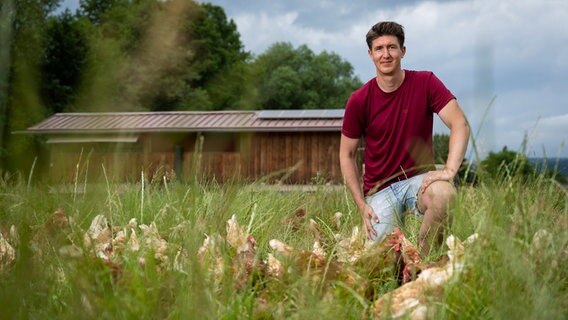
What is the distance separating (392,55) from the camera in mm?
3250

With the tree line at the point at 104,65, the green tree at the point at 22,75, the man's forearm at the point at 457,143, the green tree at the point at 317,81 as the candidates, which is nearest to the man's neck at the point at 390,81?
the man's forearm at the point at 457,143

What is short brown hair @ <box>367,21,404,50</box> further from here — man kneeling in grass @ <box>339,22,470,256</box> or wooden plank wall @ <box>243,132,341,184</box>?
wooden plank wall @ <box>243,132,341,184</box>

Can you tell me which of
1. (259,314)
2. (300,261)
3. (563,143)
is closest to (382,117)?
(563,143)

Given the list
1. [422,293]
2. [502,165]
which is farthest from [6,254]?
[502,165]

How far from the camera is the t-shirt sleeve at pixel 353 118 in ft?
11.0

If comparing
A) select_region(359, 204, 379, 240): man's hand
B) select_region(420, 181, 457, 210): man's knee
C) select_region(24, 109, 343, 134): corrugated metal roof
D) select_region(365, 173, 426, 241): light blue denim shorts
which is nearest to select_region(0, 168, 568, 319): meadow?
select_region(420, 181, 457, 210): man's knee

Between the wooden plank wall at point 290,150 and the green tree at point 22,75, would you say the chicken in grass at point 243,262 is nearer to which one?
the green tree at point 22,75

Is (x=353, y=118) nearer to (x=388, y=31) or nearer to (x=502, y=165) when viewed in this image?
(x=388, y=31)

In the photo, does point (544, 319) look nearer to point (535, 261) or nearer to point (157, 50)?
point (535, 261)

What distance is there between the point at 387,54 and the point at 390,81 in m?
0.14

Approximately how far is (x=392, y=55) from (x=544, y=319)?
226 centimetres

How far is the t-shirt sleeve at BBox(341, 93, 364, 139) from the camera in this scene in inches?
131

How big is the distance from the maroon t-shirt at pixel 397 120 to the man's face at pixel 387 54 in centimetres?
11

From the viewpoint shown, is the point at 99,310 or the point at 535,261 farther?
the point at 535,261
